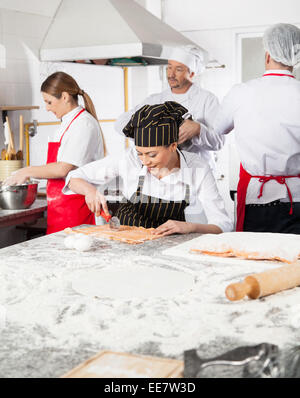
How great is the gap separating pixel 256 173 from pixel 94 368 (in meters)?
1.49

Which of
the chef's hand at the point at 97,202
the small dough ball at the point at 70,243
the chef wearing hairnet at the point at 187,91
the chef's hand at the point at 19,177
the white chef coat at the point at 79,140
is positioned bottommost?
the small dough ball at the point at 70,243

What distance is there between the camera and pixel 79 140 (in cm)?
237


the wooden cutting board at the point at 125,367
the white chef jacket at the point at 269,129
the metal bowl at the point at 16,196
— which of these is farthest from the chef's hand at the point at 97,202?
the wooden cutting board at the point at 125,367

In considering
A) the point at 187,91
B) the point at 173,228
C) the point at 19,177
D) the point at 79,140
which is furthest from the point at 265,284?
the point at 187,91

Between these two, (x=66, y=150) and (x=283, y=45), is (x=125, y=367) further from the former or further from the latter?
(x=66, y=150)

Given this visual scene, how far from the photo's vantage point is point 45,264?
4.39 feet

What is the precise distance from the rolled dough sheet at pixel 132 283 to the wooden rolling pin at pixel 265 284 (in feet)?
0.53

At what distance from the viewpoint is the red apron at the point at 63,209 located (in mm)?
2430

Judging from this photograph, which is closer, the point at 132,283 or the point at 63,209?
the point at 132,283

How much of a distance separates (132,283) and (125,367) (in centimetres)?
44

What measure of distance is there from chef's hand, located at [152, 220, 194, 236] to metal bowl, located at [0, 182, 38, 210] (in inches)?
41.7

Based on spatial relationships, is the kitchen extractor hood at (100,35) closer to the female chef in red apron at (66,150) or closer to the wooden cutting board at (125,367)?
the female chef in red apron at (66,150)

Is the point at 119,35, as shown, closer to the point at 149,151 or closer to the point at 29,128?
the point at 149,151

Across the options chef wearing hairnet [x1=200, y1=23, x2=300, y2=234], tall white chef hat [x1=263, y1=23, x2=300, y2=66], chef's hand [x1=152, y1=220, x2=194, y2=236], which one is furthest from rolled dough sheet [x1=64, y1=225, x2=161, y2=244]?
tall white chef hat [x1=263, y1=23, x2=300, y2=66]
